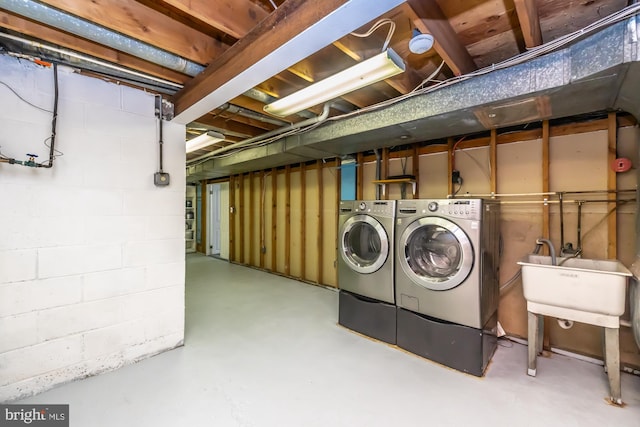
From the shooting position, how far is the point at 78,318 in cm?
207

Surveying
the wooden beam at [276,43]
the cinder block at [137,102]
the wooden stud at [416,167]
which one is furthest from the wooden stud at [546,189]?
the cinder block at [137,102]

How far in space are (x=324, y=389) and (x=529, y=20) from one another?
105 inches

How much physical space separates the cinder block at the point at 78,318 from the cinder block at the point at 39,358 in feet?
0.20

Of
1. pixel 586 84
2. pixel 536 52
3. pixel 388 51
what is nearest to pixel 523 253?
pixel 586 84

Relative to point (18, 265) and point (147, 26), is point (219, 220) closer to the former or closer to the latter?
point (18, 265)

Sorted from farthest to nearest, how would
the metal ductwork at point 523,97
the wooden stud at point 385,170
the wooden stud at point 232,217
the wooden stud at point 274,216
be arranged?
the wooden stud at point 232,217 < the wooden stud at point 274,216 < the wooden stud at point 385,170 < the metal ductwork at point 523,97

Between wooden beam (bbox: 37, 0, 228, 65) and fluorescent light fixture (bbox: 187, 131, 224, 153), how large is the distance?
1.43 m

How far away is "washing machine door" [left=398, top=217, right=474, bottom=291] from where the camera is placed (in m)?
2.28

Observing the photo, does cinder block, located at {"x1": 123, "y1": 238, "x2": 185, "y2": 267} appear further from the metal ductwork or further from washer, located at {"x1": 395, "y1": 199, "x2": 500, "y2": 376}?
washer, located at {"x1": 395, "y1": 199, "x2": 500, "y2": 376}

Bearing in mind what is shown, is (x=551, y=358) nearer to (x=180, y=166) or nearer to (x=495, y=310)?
(x=495, y=310)

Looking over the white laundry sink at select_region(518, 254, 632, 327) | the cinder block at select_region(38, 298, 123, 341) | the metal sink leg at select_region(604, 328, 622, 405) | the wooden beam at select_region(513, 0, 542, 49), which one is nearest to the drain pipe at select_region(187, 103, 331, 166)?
the wooden beam at select_region(513, 0, 542, 49)

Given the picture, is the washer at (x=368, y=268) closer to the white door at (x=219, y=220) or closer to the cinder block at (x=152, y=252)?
the cinder block at (x=152, y=252)

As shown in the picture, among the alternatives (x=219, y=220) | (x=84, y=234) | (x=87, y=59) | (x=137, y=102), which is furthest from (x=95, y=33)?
(x=219, y=220)

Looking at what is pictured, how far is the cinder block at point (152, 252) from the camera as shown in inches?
90.6
